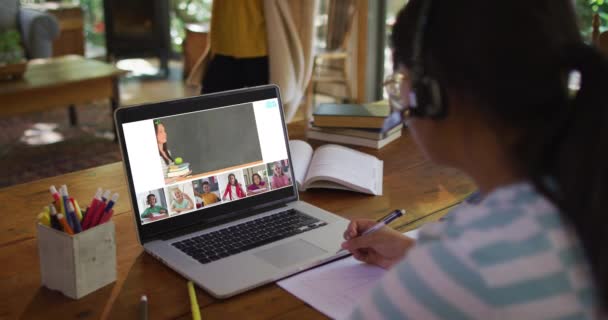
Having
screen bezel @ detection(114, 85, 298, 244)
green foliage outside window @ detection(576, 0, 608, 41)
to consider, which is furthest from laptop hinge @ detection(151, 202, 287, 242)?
green foliage outside window @ detection(576, 0, 608, 41)

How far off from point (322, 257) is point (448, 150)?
0.48 meters

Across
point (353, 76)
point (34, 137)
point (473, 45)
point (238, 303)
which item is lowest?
point (34, 137)

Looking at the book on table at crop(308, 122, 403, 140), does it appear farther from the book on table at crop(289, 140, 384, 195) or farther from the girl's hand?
the girl's hand

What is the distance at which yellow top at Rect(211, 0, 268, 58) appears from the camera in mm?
2453

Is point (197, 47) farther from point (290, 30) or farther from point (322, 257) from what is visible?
point (322, 257)

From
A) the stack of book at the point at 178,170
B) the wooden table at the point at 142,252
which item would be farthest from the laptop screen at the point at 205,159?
the wooden table at the point at 142,252

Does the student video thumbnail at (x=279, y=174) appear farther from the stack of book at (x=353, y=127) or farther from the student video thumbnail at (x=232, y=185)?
the stack of book at (x=353, y=127)

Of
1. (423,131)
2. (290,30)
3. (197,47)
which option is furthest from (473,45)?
(197,47)

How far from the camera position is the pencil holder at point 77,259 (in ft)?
3.40

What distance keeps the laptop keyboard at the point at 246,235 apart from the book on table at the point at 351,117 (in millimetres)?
536

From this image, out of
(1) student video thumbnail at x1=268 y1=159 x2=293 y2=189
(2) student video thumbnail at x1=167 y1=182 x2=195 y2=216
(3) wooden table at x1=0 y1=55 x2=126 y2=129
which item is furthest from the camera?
(3) wooden table at x1=0 y1=55 x2=126 y2=129

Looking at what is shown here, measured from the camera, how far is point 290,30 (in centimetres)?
249

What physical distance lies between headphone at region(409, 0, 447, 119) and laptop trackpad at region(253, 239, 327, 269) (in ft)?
1.63

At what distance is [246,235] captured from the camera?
1.25m
